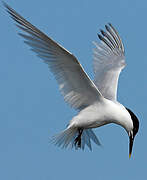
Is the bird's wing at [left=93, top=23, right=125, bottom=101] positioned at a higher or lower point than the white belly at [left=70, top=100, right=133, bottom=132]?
higher

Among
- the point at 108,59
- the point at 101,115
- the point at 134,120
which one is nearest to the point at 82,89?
the point at 101,115

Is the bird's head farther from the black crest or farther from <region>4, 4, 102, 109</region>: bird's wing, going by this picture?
<region>4, 4, 102, 109</region>: bird's wing

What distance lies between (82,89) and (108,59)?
7.34 feet

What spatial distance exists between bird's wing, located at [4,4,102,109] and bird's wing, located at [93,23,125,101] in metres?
1.20

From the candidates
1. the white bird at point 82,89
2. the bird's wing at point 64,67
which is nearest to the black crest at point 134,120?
the white bird at point 82,89

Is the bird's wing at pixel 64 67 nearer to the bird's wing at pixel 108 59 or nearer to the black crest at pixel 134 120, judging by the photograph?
the black crest at pixel 134 120

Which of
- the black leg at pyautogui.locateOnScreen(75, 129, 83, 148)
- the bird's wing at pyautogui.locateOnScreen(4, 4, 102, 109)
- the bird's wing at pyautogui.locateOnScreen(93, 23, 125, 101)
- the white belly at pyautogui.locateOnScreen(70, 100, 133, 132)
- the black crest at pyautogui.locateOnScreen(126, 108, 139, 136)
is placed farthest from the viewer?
the bird's wing at pyautogui.locateOnScreen(93, 23, 125, 101)

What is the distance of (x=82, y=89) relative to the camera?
25.3 feet

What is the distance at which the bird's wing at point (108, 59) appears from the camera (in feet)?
30.2

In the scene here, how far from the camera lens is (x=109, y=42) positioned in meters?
9.97

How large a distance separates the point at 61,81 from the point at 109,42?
2697mm

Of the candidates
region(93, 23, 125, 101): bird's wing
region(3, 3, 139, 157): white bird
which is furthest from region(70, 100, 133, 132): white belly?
region(93, 23, 125, 101): bird's wing

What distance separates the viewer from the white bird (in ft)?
22.7

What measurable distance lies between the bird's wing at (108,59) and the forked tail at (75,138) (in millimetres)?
861
